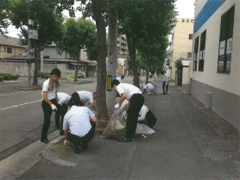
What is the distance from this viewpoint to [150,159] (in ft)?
14.0

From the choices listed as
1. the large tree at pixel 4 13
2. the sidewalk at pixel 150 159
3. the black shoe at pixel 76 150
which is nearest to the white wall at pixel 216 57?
the sidewalk at pixel 150 159

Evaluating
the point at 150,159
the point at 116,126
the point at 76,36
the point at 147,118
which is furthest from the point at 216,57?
the point at 76,36

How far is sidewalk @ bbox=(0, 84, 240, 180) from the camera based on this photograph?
363cm

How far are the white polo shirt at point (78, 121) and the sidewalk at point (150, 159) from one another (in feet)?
1.57

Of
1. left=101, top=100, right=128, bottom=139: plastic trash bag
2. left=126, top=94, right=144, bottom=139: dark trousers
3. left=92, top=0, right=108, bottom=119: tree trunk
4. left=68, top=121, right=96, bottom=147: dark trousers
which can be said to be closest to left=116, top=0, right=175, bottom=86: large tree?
left=92, top=0, right=108, bottom=119: tree trunk

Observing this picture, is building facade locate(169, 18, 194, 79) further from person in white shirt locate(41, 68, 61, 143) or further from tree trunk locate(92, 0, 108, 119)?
person in white shirt locate(41, 68, 61, 143)

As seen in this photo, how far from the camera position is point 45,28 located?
20.2 meters

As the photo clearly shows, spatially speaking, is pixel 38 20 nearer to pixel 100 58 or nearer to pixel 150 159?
pixel 100 58

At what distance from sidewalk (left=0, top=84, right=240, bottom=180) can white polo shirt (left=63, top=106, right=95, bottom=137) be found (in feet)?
1.57

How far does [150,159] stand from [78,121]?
1.56m

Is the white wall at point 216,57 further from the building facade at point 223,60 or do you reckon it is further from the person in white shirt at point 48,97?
the person in white shirt at point 48,97

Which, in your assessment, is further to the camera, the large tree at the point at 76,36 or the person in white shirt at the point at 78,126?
the large tree at the point at 76,36

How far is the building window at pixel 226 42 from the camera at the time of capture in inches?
310

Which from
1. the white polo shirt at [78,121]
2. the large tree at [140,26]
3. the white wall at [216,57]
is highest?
the large tree at [140,26]
